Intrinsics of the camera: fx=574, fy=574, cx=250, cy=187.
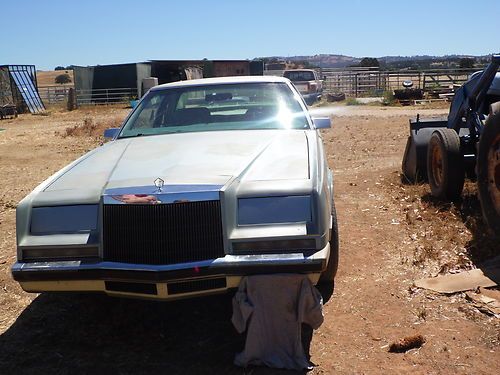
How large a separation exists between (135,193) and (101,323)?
3.94 ft

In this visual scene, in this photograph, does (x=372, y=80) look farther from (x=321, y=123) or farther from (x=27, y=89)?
(x=321, y=123)

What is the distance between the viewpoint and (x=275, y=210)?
10.5 feet

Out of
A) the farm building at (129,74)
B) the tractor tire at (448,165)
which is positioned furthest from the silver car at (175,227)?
the farm building at (129,74)

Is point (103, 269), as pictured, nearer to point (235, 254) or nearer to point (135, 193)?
point (135, 193)

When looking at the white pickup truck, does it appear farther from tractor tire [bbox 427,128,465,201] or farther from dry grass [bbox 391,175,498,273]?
tractor tire [bbox 427,128,465,201]

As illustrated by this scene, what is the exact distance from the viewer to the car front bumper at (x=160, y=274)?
10.2ft

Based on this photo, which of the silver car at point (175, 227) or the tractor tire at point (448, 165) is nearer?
the silver car at point (175, 227)

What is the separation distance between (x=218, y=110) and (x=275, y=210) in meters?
2.15

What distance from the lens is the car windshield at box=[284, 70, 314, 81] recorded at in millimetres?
24766

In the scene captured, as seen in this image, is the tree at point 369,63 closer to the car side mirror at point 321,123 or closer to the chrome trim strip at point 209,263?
the car side mirror at point 321,123

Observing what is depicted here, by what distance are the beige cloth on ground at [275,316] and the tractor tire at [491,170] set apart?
6.44 feet

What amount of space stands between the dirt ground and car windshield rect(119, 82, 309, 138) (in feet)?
4.43

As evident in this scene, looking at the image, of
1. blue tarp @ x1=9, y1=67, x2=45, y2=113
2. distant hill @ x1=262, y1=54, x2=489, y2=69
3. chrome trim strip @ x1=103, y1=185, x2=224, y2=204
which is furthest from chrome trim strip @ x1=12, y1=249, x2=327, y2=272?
blue tarp @ x1=9, y1=67, x2=45, y2=113

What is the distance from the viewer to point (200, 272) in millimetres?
3141
